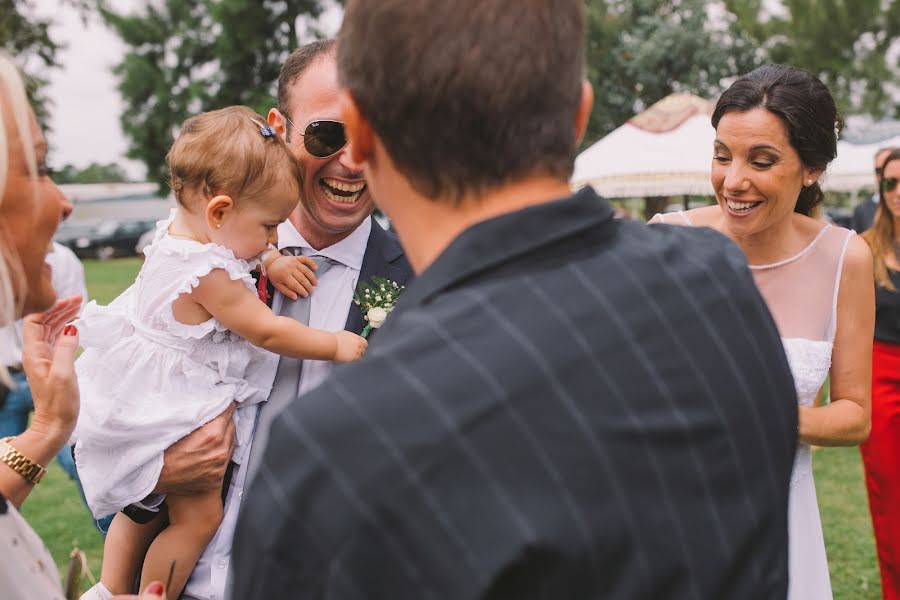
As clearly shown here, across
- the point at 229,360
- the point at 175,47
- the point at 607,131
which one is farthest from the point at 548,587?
the point at 175,47

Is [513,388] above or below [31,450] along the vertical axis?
above

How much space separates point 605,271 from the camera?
1119 millimetres

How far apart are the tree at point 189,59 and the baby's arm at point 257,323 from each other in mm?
Answer: 33383

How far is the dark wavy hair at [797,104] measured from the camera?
9.88 feet

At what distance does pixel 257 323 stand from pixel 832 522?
20.2 feet

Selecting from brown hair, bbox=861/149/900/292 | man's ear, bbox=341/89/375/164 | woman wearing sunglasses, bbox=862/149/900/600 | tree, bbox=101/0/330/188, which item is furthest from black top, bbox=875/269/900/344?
tree, bbox=101/0/330/188

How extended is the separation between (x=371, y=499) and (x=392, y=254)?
2026mm

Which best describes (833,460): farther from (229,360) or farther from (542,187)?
(542,187)

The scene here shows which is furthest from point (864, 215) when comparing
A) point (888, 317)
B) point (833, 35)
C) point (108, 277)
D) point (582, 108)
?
point (833, 35)

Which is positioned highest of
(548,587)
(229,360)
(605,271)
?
(605,271)

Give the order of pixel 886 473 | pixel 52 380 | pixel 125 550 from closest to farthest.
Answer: pixel 52 380, pixel 125 550, pixel 886 473

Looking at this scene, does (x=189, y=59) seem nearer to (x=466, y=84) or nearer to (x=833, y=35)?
(x=833, y=35)

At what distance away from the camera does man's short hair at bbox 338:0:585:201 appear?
3.61 ft

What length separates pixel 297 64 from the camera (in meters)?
2.91
